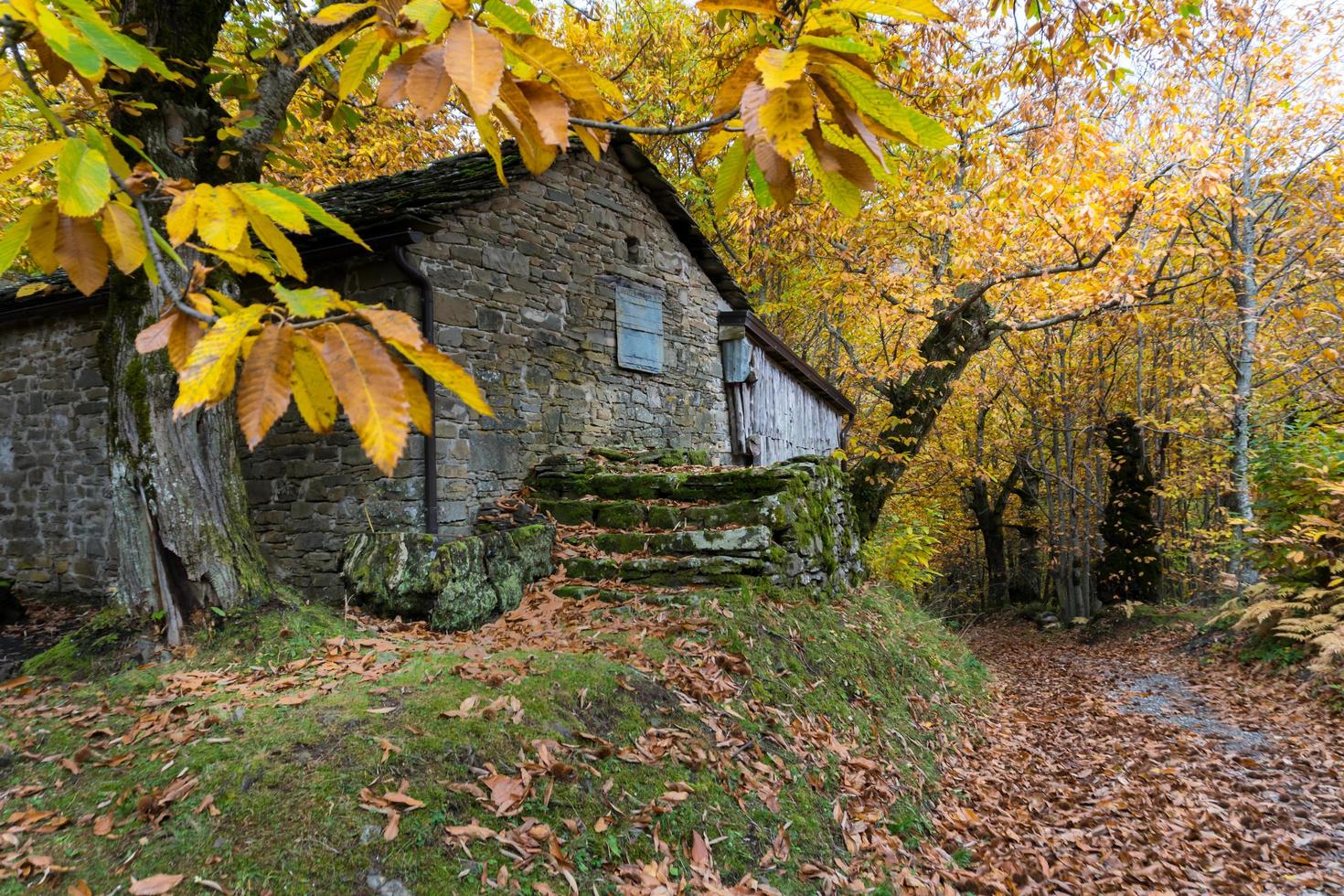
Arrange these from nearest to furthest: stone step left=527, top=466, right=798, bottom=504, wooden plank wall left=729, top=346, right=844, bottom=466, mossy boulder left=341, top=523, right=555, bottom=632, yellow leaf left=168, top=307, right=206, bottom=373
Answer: yellow leaf left=168, top=307, right=206, bottom=373 < mossy boulder left=341, top=523, right=555, bottom=632 < stone step left=527, top=466, right=798, bottom=504 < wooden plank wall left=729, top=346, right=844, bottom=466

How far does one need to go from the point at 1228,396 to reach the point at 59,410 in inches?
604

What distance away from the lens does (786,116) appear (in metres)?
1.29

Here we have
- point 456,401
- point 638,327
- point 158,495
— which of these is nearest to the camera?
point 158,495

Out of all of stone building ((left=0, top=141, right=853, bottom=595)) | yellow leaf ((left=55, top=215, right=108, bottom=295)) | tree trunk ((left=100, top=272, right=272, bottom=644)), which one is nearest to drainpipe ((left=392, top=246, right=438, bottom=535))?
stone building ((left=0, top=141, right=853, bottom=595))

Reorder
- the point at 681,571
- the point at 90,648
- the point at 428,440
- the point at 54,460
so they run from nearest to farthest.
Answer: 1. the point at 90,648
2. the point at 681,571
3. the point at 428,440
4. the point at 54,460

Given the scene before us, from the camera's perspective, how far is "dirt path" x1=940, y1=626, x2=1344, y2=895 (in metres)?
4.33

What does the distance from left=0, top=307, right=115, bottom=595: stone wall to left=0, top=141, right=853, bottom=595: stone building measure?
23 mm

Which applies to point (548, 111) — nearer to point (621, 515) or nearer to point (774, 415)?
point (621, 515)

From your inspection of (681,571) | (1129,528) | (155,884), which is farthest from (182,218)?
(1129,528)

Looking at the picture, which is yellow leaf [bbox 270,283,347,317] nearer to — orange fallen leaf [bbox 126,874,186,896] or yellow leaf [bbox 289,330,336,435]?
yellow leaf [bbox 289,330,336,435]

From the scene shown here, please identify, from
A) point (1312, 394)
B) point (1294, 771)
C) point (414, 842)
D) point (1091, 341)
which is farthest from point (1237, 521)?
point (414, 842)

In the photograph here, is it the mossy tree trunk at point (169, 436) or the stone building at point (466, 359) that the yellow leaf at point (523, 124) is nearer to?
the mossy tree trunk at point (169, 436)

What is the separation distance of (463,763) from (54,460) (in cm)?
797

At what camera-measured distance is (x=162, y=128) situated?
4.83 meters
